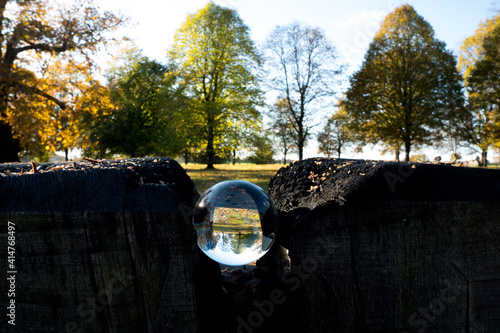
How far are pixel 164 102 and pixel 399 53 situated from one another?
54.2 ft

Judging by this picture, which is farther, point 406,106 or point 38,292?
point 406,106

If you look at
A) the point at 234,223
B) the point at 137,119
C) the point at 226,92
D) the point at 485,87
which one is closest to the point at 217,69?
the point at 226,92

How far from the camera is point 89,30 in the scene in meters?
13.4

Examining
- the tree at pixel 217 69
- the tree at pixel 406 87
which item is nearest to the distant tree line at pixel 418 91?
the tree at pixel 406 87

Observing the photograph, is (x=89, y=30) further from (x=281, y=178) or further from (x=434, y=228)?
(x=434, y=228)

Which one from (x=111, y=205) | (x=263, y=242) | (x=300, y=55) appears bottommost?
(x=263, y=242)

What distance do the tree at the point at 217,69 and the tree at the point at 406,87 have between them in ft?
26.0

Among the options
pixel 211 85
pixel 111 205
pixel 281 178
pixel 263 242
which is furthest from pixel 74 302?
pixel 211 85

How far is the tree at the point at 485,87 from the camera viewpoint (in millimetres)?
19875

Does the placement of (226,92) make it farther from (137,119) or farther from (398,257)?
(398,257)

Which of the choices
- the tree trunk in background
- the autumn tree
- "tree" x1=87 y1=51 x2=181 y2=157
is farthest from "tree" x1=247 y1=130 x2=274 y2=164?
the tree trunk in background

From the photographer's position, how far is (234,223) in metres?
2.09

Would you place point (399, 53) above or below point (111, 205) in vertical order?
above

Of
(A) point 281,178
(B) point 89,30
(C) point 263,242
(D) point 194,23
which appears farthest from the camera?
(D) point 194,23
